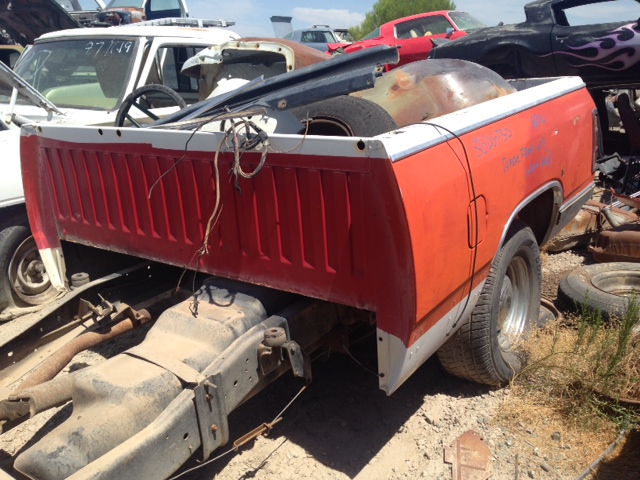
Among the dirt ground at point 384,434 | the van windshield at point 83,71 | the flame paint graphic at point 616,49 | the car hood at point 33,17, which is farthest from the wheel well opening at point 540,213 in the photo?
the car hood at point 33,17

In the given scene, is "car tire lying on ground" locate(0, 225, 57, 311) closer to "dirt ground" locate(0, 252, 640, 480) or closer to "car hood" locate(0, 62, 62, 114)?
"car hood" locate(0, 62, 62, 114)

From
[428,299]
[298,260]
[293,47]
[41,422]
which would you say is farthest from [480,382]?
[293,47]

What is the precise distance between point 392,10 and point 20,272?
3877cm

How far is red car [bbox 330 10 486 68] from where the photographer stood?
43.1 ft

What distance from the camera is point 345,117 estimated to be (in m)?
3.16

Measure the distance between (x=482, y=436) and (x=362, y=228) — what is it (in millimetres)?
1339

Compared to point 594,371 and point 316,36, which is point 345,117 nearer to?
point 594,371

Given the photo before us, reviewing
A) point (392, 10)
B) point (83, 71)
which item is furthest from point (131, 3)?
point (392, 10)

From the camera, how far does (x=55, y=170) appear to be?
347 cm

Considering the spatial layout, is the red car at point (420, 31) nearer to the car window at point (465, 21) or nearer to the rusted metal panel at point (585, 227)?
the car window at point (465, 21)

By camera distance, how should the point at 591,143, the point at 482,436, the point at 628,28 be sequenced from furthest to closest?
1. the point at 628,28
2. the point at 591,143
3. the point at 482,436

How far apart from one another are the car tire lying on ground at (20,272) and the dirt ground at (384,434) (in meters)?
1.40

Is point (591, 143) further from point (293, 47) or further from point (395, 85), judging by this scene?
point (293, 47)

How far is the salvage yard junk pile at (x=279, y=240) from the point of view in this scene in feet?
7.38
